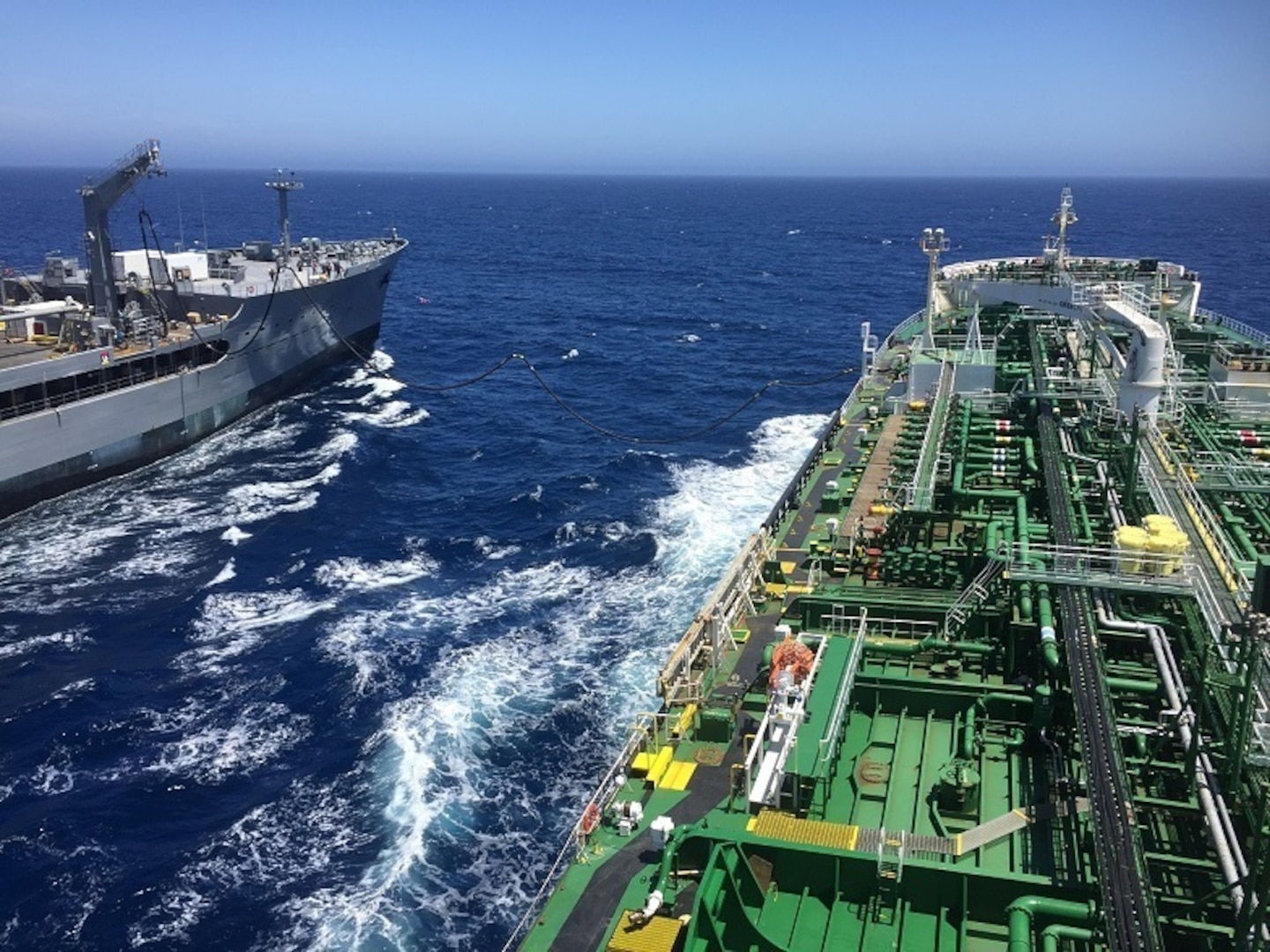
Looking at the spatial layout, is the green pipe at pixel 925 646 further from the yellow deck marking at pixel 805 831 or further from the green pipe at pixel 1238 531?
the green pipe at pixel 1238 531

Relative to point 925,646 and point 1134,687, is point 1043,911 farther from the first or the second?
point 925,646

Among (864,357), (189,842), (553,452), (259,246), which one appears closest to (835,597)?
(189,842)

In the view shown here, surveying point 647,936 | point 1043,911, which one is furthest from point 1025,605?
point 647,936

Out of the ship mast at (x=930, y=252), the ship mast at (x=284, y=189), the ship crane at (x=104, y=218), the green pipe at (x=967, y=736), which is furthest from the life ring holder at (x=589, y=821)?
the ship mast at (x=284, y=189)

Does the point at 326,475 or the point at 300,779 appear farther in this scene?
the point at 326,475

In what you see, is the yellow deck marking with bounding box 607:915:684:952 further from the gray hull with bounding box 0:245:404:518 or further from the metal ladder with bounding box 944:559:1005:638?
the gray hull with bounding box 0:245:404:518

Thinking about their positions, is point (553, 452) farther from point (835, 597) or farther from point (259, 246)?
point (259, 246)
